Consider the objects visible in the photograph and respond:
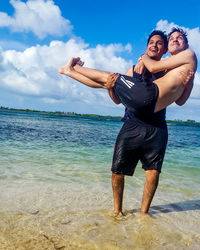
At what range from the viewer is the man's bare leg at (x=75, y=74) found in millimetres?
3010

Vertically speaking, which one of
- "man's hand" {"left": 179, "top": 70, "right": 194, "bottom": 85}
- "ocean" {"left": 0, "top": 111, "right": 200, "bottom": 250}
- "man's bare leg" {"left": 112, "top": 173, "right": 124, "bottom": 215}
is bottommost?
"ocean" {"left": 0, "top": 111, "right": 200, "bottom": 250}

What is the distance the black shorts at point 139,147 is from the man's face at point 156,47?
3.33 ft

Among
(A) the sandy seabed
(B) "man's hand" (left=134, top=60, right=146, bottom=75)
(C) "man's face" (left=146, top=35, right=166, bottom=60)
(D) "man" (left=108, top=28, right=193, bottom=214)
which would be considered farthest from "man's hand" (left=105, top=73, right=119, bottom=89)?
(A) the sandy seabed

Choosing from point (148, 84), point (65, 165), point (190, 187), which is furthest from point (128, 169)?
point (65, 165)

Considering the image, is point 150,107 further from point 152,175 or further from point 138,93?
point 152,175

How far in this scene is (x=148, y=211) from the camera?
3.50m

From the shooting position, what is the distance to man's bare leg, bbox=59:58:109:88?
118 inches

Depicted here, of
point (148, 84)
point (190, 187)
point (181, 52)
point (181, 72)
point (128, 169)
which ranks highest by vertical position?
point (181, 52)

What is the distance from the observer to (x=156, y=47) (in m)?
3.04

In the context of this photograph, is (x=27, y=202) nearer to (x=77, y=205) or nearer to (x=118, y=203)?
(x=77, y=205)

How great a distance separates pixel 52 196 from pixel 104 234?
58.7 inches

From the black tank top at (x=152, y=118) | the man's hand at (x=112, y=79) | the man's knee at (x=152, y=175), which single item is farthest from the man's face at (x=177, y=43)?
the man's knee at (x=152, y=175)

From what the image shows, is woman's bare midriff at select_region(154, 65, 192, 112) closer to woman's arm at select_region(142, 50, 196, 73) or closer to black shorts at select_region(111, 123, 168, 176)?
woman's arm at select_region(142, 50, 196, 73)

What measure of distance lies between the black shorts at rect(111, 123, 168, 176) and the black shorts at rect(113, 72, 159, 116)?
31 cm
